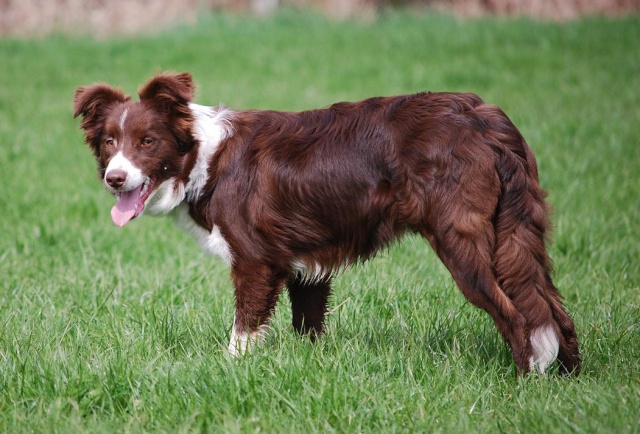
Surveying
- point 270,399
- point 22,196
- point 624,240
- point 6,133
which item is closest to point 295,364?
point 270,399

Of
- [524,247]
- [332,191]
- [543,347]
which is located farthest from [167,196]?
[543,347]

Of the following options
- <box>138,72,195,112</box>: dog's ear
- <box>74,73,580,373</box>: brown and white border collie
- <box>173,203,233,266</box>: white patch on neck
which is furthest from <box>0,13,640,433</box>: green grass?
<box>138,72,195,112</box>: dog's ear

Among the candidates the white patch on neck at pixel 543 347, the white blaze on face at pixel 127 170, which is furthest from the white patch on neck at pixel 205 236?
the white patch on neck at pixel 543 347

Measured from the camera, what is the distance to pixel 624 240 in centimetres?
633

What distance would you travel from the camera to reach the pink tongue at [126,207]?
4125 mm

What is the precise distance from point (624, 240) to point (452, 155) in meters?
3.17

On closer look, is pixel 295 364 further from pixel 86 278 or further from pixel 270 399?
pixel 86 278

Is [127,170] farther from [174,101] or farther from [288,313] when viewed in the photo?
[288,313]

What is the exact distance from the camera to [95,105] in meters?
4.34

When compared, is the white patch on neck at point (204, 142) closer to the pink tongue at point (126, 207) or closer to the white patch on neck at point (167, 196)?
the white patch on neck at point (167, 196)

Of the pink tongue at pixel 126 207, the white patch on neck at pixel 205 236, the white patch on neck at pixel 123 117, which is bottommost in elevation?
the white patch on neck at pixel 205 236

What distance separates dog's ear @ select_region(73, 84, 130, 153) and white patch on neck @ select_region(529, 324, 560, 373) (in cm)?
237

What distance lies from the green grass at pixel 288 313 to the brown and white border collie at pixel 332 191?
1.03 feet

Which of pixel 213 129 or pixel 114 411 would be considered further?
pixel 213 129
